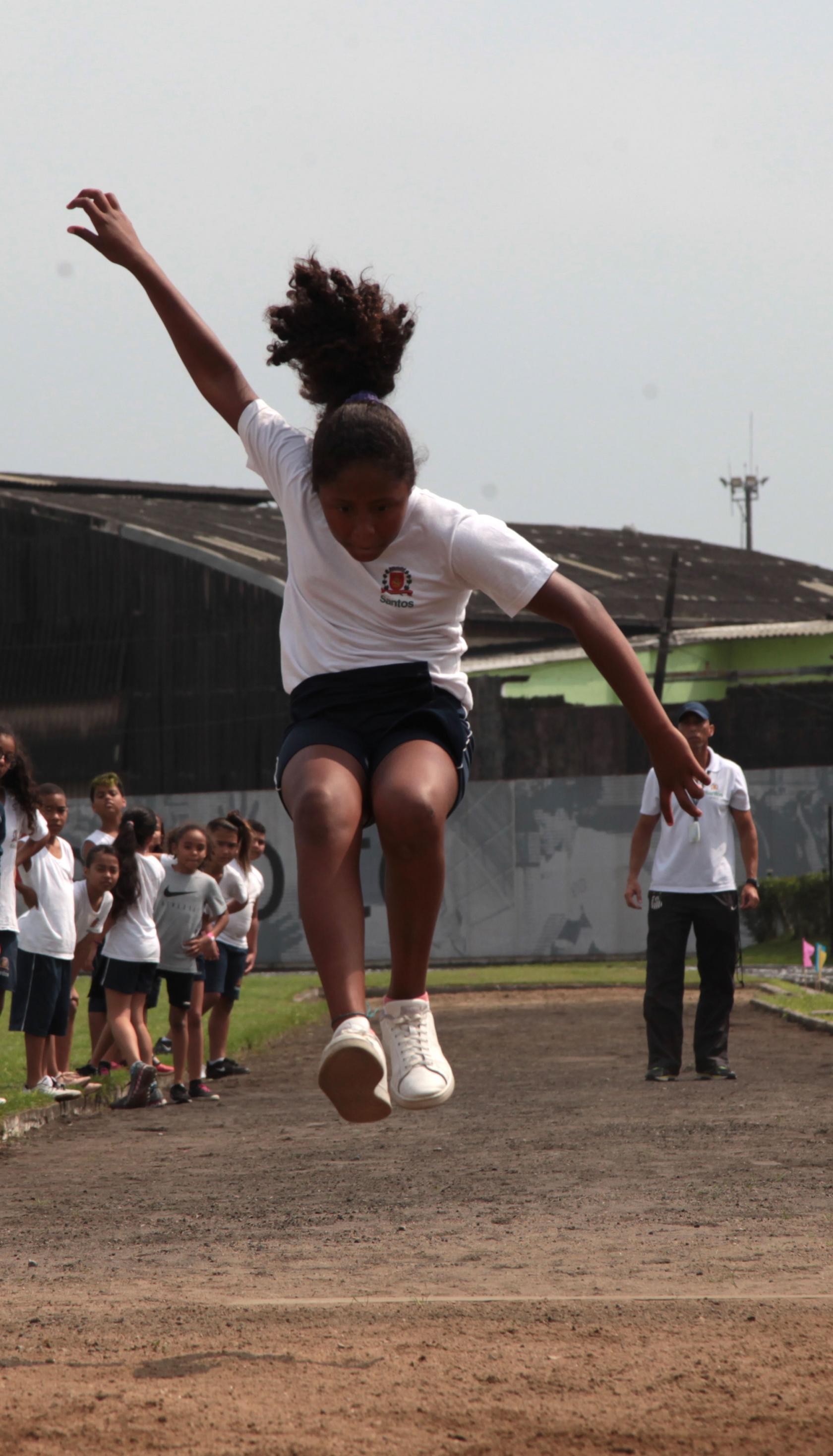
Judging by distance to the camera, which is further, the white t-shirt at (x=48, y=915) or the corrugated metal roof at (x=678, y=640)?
the corrugated metal roof at (x=678, y=640)

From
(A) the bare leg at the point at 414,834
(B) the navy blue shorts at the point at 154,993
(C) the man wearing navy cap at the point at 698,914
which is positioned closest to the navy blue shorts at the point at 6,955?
(B) the navy blue shorts at the point at 154,993

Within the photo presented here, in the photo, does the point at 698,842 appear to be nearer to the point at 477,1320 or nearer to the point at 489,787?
the point at 477,1320

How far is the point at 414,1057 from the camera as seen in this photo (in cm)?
457

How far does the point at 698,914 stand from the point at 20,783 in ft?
13.5

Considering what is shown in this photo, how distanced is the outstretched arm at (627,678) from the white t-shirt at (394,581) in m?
0.07

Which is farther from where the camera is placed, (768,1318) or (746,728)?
(746,728)

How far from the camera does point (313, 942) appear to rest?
4.32 metres

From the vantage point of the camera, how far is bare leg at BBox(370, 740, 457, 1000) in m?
4.25

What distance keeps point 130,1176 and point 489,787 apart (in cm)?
2063

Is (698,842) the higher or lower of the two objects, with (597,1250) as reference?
higher

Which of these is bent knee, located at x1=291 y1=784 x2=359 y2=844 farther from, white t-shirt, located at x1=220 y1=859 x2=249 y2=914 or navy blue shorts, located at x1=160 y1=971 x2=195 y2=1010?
white t-shirt, located at x1=220 y1=859 x2=249 y2=914

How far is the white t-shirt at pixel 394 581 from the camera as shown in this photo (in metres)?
4.36

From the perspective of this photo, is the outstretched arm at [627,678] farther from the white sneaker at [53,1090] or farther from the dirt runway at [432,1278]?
the white sneaker at [53,1090]

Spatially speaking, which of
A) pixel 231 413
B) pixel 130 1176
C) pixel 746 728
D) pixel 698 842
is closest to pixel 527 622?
pixel 746 728
